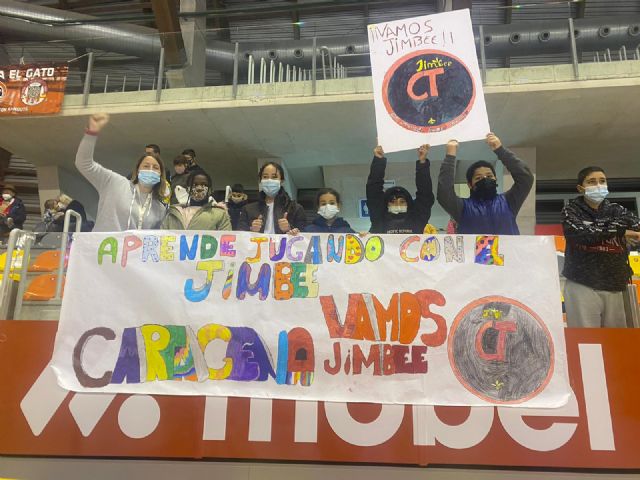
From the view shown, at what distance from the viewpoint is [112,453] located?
2398 mm

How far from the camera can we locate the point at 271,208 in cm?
365

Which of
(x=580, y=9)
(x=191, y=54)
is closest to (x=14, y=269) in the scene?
(x=191, y=54)

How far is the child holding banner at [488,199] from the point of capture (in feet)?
10.1

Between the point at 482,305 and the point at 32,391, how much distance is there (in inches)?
101

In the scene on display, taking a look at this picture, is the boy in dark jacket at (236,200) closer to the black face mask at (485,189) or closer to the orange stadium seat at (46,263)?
the orange stadium seat at (46,263)

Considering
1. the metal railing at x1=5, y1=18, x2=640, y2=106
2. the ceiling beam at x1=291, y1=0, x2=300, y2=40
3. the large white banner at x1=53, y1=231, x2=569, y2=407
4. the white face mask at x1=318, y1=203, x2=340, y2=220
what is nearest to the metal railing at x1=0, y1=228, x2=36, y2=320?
the large white banner at x1=53, y1=231, x2=569, y2=407

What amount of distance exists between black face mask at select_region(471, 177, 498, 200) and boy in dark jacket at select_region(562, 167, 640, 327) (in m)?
0.48

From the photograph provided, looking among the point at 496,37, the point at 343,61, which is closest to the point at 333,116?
the point at 343,61

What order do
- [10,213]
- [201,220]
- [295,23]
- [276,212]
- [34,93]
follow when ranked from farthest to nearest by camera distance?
[295,23] → [34,93] → [10,213] → [276,212] → [201,220]

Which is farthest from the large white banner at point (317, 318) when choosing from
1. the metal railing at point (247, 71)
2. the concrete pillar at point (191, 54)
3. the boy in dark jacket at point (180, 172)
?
the concrete pillar at point (191, 54)

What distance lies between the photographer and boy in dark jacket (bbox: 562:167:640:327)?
2.78 m

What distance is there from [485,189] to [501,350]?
49.1 inches

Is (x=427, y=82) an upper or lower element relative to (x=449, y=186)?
upper

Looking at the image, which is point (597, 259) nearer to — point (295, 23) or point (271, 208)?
point (271, 208)
